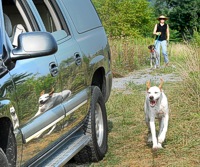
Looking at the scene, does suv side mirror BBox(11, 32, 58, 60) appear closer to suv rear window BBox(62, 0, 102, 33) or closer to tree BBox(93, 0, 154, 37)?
suv rear window BBox(62, 0, 102, 33)

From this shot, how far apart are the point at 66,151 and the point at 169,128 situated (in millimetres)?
2818

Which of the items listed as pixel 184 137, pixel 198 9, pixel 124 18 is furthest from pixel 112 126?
pixel 198 9

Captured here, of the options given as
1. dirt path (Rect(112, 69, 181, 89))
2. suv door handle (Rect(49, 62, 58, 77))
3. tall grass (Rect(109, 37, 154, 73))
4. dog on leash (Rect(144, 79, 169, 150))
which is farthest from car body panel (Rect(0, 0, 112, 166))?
tall grass (Rect(109, 37, 154, 73))

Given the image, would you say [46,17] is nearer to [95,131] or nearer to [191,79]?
[95,131]

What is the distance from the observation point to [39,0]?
575 cm

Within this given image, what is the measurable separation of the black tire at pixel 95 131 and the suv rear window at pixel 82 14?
2.39ft

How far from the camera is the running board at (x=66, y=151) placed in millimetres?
4879

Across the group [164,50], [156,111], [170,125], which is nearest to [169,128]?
[170,125]

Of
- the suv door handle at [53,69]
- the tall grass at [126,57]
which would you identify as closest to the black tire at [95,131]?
the suv door handle at [53,69]

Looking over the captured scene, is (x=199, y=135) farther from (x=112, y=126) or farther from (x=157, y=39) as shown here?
(x=157, y=39)

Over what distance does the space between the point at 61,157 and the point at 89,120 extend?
A: 3.87ft

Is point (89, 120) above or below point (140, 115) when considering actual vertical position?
Result: above

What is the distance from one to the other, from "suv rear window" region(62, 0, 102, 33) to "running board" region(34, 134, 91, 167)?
1.20 metres

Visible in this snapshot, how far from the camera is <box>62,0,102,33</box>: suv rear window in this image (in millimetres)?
6293
